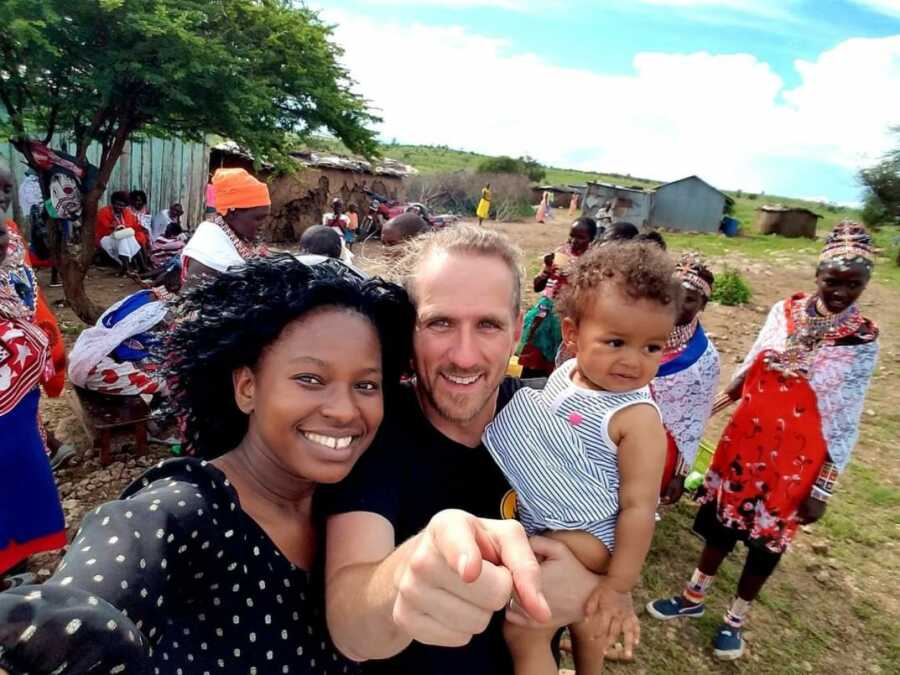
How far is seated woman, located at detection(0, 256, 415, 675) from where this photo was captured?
0.90 meters

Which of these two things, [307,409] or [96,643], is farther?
[307,409]

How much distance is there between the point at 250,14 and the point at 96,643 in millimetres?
6647

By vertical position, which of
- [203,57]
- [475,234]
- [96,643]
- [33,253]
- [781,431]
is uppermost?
[203,57]

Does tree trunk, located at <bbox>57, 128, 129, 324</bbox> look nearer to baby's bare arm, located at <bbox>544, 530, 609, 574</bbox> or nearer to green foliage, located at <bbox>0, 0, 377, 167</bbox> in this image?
green foliage, located at <bbox>0, 0, 377, 167</bbox>

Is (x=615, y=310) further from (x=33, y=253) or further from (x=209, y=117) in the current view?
(x=33, y=253)

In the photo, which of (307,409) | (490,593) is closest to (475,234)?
(307,409)

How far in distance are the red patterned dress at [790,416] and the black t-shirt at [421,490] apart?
181cm

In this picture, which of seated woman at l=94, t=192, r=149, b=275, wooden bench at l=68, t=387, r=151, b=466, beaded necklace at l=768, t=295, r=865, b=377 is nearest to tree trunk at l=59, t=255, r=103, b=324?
seated woman at l=94, t=192, r=149, b=275

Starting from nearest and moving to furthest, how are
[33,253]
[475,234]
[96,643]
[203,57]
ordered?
1. [96,643]
2. [475,234]
3. [203,57]
4. [33,253]

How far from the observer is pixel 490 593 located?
71cm

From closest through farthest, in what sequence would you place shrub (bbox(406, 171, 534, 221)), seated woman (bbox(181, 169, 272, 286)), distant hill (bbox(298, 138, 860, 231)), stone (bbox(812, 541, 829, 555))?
seated woman (bbox(181, 169, 272, 286)) < stone (bbox(812, 541, 829, 555)) < distant hill (bbox(298, 138, 860, 231)) < shrub (bbox(406, 171, 534, 221))

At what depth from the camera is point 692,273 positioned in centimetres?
292

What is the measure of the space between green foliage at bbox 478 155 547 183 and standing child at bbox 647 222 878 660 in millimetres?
31847

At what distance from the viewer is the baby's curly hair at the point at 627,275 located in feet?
5.29
